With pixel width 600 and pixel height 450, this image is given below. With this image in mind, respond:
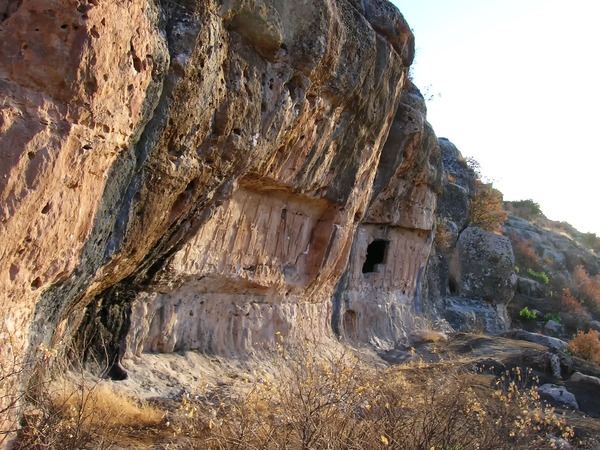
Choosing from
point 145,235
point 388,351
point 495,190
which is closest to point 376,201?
point 388,351

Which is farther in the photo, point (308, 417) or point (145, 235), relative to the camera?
point (145, 235)

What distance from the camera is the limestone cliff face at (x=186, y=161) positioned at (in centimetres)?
365

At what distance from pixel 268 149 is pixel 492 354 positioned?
6903mm

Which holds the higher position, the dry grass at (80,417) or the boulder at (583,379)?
the boulder at (583,379)

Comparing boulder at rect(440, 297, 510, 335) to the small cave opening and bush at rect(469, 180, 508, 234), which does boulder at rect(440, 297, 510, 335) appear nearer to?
the small cave opening

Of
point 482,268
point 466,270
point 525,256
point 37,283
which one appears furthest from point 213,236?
point 525,256

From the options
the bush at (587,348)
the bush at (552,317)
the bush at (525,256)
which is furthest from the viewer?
the bush at (525,256)

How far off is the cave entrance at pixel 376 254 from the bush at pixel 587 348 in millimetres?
6086

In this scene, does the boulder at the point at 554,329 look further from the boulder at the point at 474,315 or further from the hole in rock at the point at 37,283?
the hole in rock at the point at 37,283

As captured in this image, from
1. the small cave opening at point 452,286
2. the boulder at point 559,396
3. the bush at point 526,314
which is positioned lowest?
the boulder at point 559,396

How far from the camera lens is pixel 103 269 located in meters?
4.96

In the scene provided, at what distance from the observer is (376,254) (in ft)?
41.3

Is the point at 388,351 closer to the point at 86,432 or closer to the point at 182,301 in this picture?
the point at 182,301

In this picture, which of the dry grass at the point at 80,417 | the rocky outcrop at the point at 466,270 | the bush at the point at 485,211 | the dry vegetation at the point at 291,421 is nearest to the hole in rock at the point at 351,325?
the rocky outcrop at the point at 466,270
